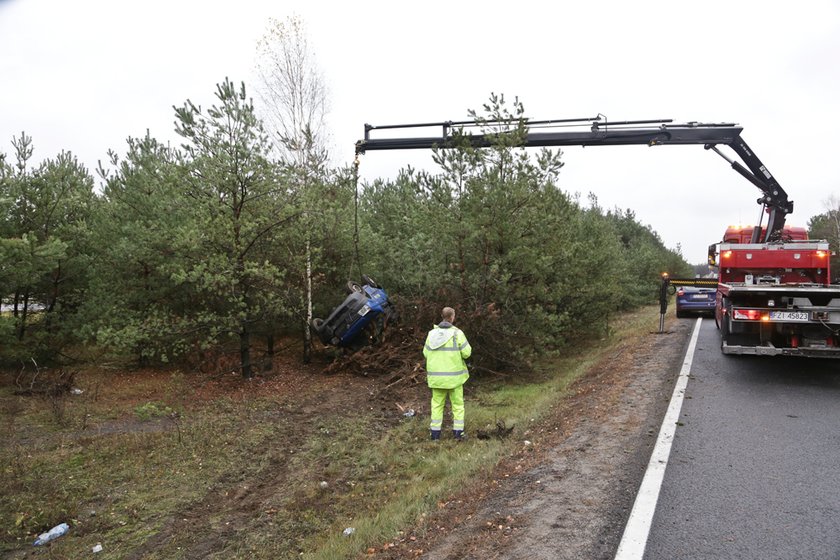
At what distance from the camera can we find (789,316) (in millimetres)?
7660

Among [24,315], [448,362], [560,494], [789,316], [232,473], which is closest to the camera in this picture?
[560,494]

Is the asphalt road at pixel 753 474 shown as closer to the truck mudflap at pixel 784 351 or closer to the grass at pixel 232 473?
the truck mudflap at pixel 784 351

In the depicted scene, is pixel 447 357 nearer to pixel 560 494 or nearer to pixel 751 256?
pixel 560 494

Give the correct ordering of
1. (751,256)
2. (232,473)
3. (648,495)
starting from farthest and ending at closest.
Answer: (751,256)
(232,473)
(648,495)

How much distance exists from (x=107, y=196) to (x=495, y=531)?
1496 cm

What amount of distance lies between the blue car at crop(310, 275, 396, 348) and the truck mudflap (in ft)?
21.9

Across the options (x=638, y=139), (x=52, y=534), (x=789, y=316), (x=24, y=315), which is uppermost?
(x=638, y=139)

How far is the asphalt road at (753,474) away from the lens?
3.44m

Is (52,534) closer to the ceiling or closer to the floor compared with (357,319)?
closer to the floor

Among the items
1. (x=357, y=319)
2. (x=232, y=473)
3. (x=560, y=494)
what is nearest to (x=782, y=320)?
(x=560, y=494)

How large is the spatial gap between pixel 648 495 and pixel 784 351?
17.2ft

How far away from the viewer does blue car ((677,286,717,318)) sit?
653 inches

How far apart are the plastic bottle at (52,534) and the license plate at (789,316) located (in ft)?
31.4

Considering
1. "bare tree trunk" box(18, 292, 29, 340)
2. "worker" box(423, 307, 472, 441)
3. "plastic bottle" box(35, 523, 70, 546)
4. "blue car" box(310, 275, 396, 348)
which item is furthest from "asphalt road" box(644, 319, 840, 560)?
"bare tree trunk" box(18, 292, 29, 340)
